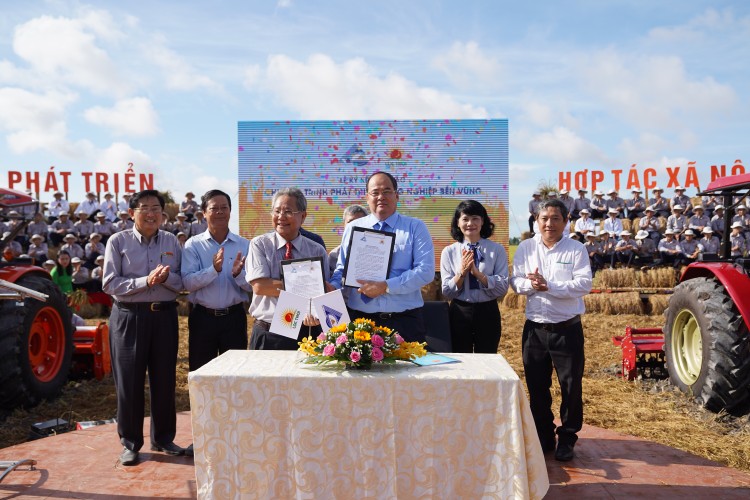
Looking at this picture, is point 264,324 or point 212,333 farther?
point 212,333

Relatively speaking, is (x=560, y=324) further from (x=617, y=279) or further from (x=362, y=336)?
(x=617, y=279)

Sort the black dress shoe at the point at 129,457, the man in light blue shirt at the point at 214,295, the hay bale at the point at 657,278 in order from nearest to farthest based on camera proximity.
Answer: the black dress shoe at the point at 129,457 → the man in light blue shirt at the point at 214,295 → the hay bale at the point at 657,278

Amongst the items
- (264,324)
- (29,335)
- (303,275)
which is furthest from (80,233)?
(303,275)

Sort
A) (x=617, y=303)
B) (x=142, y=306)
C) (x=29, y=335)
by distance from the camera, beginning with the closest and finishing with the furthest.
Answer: (x=142, y=306) → (x=29, y=335) → (x=617, y=303)

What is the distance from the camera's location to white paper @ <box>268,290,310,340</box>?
11.8 feet

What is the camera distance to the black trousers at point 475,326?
4.72 m

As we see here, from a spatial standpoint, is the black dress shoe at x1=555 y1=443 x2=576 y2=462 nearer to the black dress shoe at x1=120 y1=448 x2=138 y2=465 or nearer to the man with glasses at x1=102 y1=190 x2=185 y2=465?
the man with glasses at x1=102 y1=190 x2=185 y2=465

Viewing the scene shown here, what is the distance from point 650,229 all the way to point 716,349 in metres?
11.8

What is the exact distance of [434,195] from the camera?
1431 cm

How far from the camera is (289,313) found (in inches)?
142

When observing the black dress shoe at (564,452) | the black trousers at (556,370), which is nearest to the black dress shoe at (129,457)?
the black trousers at (556,370)

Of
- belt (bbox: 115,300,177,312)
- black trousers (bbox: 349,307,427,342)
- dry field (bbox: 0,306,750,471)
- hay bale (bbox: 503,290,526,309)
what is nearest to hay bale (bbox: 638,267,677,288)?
hay bale (bbox: 503,290,526,309)

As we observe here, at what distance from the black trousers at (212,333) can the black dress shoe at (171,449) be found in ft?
1.68

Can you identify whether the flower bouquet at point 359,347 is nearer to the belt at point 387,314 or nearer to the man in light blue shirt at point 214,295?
the belt at point 387,314
